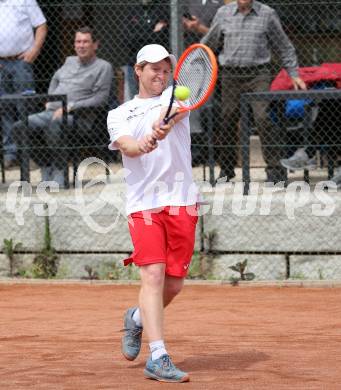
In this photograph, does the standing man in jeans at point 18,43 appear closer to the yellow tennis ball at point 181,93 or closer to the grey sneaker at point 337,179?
the grey sneaker at point 337,179

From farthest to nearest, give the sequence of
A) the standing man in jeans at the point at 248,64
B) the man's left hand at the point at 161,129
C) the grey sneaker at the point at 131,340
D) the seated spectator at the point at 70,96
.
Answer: the seated spectator at the point at 70,96
the standing man in jeans at the point at 248,64
the grey sneaker at the point at 131,340
the man's left hand at the point at 161,129

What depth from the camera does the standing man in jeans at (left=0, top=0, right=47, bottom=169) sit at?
11305mm

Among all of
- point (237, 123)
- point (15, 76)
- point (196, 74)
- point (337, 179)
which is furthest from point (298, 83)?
point (196, 74)

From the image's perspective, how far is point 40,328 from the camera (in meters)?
8.60

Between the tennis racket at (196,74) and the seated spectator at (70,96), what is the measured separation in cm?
442

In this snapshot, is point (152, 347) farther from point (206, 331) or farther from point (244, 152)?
point (244, 152)

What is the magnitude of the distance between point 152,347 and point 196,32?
16.7 feet

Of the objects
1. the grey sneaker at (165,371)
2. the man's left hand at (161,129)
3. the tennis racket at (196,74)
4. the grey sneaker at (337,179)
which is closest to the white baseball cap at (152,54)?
the tennis racket at (196,74)

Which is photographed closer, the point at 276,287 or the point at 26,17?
the point at 276,287

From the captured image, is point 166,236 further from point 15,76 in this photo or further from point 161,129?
point 15,76

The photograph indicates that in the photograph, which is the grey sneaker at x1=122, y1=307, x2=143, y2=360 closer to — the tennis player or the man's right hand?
the tennis player

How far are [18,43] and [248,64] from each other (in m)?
2.26

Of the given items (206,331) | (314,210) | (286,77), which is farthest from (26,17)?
(206,331)

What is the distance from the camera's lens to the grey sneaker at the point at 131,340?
272 inches
